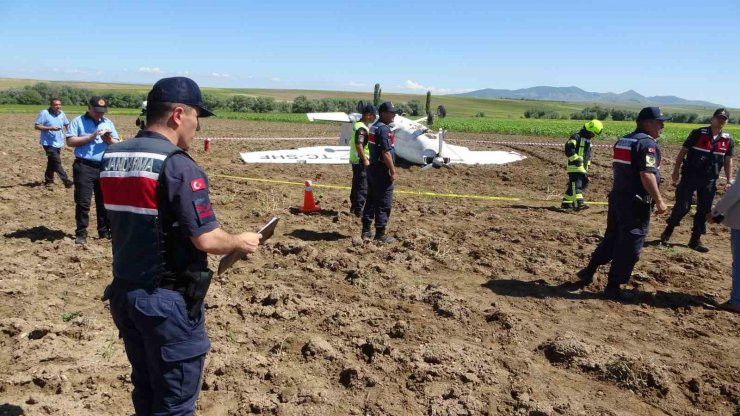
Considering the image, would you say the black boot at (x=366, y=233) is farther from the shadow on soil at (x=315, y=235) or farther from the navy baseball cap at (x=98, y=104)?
the navy baseball cap at (x=98, y=104)

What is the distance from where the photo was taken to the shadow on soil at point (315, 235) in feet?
25.8

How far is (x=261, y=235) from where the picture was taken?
283 cm

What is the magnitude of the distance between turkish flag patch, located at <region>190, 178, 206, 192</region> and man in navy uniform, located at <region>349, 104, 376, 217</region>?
6007 mm

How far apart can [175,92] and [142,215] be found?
0.62 meters

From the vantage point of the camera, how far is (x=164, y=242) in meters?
2.38

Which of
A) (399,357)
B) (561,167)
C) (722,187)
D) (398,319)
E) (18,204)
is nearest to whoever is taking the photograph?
(399,357)

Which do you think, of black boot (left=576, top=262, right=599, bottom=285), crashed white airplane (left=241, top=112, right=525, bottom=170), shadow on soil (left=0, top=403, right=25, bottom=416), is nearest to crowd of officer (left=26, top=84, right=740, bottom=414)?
shadow on soil (left=0, top=403, right=25, bottom=416)

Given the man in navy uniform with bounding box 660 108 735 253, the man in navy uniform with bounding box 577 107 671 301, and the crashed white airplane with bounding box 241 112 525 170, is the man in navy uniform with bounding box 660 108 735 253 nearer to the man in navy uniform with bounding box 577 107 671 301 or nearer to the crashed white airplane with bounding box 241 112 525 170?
the man in navy uniform with bounding box 577 107 671 301

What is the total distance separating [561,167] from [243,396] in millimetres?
14855

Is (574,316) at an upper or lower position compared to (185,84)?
lower

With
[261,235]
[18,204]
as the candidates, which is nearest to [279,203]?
[18,204]

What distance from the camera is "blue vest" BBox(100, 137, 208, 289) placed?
2.29m

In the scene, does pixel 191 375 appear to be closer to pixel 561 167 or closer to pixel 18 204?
pixel 18 204

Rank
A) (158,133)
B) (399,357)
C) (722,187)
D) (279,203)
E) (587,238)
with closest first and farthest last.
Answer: (158,133), (399,357), (587,238), (279,203), (722,187)
